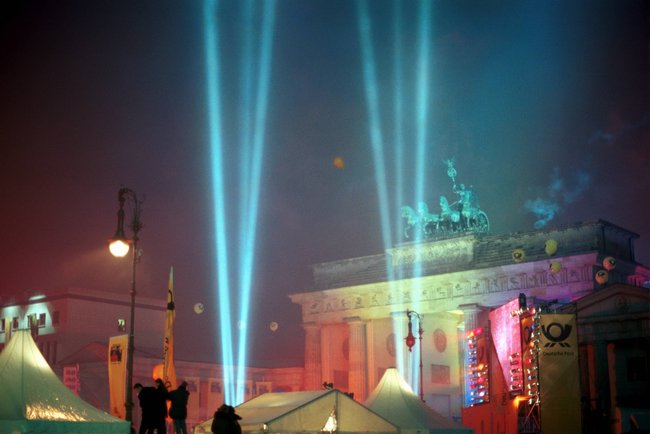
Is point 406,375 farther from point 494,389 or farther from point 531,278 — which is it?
point 494,389

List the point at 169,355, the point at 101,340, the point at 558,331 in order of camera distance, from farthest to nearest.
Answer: the point at 101,340
the point at 558,331
the point at 169,355

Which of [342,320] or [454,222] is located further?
[342,320]

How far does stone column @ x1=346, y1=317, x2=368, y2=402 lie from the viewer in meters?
66.2

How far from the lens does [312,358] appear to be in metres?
69.7

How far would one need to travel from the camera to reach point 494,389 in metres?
36.8

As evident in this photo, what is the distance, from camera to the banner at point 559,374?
26500mm

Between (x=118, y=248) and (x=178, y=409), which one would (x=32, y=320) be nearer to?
(x=118, y=248)

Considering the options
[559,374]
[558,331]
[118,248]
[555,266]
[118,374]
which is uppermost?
[555,266]

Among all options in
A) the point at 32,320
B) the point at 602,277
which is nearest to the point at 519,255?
the point at 602,277

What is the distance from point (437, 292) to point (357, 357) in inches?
337

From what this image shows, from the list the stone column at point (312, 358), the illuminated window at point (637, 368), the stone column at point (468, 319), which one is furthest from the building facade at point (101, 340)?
the illuminated window at point (637, 368)

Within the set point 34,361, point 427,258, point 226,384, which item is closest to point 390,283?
point 427,258

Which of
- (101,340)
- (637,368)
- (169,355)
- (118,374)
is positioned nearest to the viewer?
(169,355)

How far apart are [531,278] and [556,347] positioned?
31852 millimetres
